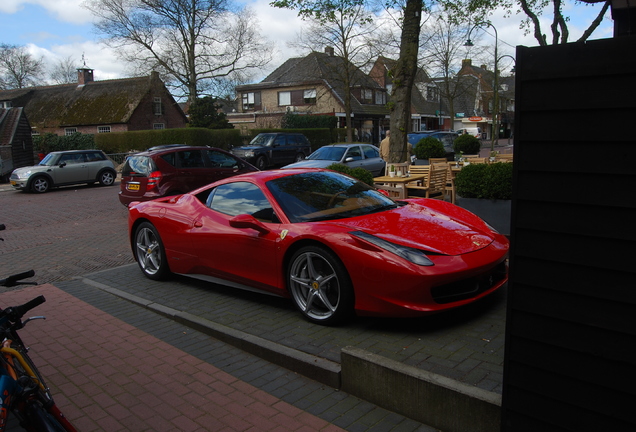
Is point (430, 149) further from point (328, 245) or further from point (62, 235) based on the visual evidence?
point (328, 245)

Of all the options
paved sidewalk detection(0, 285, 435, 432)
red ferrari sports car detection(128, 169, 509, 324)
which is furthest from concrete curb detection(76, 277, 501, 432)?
red ferrari sports car detection(128, 169, 509, 324)

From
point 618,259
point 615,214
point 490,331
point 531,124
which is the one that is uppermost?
point 531,124

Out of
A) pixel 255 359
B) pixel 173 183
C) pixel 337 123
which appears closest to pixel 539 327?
pixel 255 359

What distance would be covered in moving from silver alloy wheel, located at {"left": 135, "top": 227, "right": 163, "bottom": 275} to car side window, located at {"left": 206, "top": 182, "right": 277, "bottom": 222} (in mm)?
1090

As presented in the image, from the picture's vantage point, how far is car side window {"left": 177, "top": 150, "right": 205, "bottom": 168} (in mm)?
11813

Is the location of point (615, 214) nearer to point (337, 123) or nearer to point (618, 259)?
point (618, 259)

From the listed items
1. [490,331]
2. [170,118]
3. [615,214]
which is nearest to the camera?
[615,214]

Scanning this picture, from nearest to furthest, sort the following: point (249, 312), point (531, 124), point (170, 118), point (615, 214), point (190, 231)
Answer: point (615, 214) < point (531, 124) < point (249, 312) < point (190, 231) < point (170, 118)

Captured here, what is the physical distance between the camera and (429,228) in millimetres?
4465

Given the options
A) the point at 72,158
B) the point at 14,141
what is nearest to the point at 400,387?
the point at 72,158

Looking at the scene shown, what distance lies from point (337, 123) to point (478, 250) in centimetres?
4454

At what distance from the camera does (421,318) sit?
13.9ft

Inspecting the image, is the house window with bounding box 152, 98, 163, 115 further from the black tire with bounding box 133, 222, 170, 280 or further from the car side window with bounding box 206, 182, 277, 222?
the car side window with bounding box 206, 182, 277, 222

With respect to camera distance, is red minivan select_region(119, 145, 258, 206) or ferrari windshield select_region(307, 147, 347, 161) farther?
ferrari windshield select_region(307, 147, 347, 161)
